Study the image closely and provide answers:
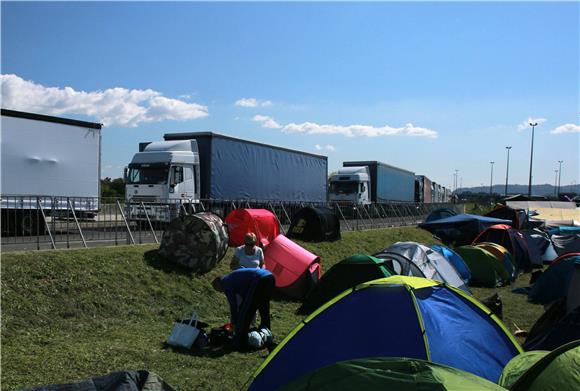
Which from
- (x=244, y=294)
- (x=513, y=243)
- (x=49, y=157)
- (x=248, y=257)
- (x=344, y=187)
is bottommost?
(x=513, y=243)

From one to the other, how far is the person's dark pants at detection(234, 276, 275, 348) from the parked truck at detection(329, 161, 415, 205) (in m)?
25.9

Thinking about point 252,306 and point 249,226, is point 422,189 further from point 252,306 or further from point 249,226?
point 252,306

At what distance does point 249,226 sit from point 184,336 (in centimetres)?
652

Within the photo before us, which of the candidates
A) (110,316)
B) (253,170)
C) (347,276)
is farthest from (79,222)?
(253,170)

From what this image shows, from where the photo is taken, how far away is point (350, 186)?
118ft

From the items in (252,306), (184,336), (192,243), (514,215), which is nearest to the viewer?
(184,336)

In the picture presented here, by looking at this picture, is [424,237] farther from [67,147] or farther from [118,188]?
[118,188]

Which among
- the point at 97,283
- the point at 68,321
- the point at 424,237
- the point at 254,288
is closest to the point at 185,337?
the point at 254,288

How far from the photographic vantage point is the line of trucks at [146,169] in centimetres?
1800

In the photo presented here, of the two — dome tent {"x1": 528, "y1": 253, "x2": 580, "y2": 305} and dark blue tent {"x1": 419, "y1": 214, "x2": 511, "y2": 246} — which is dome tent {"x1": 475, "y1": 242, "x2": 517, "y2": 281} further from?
dark blue tent {"x1": 419, "y1": 214, "x2": 511, "y2": 246}

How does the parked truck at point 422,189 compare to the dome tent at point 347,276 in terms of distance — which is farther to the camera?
the parked truck at point 422,189

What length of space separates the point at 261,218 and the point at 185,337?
6.90 m

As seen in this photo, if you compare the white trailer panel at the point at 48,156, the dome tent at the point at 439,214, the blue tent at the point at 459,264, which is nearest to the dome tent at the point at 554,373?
the blue tent at the point at 459,264

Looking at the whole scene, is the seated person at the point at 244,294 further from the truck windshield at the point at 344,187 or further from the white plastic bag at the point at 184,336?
the truck windshield at the point at 344,187
